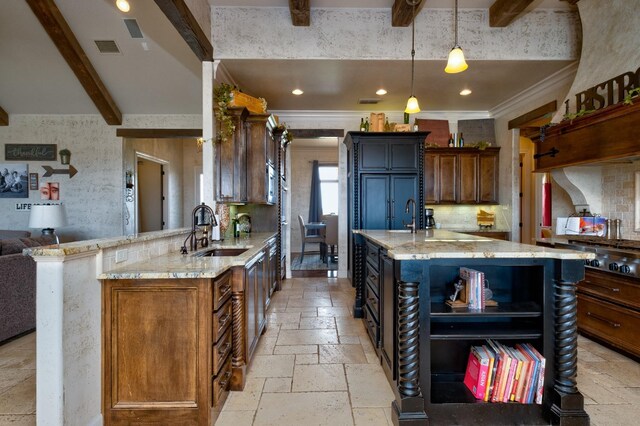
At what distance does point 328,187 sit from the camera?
912 cm

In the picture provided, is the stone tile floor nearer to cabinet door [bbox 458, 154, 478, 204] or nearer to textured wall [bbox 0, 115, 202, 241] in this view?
cabinet door [bbox 458, 154, 478, 204]

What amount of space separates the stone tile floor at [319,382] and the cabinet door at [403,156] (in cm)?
252

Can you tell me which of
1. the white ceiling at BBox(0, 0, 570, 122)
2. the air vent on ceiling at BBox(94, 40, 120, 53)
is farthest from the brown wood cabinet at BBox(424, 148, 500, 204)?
the air vent on ceiling at BBox(94, 40, 120, 53)

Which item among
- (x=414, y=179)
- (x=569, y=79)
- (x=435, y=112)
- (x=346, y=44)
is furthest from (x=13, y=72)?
(x=569, y=79)

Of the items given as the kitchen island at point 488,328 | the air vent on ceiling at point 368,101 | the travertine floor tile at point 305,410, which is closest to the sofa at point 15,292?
the travertine floor tile at point 305,410

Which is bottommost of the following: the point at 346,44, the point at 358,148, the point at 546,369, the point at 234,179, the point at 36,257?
the point at 546,369

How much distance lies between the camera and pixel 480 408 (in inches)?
74.2

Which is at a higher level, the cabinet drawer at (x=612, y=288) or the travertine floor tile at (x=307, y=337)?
the cabinet drawer at (x=612, y=288)

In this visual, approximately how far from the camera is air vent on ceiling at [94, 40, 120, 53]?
4633 millimetres

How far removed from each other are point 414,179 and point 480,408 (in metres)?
3.54

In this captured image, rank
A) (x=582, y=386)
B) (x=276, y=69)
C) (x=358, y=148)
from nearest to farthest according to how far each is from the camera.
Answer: (x=582, y=386), (x=276, y=69), (x=358, y=148)

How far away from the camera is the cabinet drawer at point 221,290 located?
6.21 feet

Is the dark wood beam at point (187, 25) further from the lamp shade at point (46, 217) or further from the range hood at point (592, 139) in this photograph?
the range hood at point (592, 139)

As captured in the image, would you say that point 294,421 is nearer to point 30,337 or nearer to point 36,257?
point 36,257
